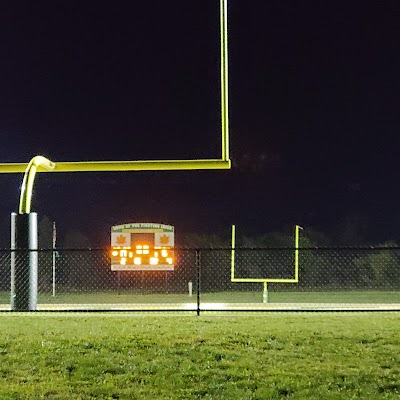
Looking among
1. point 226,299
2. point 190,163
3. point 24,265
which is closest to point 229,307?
point 190,163

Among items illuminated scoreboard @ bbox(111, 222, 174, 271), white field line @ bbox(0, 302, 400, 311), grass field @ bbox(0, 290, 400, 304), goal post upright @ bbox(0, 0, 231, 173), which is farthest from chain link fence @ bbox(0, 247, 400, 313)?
goal post upright @ bbox(0, 0, 231, 173)

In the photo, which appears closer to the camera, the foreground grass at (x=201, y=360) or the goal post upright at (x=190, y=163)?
the foreground grass at (x=201, y=360)

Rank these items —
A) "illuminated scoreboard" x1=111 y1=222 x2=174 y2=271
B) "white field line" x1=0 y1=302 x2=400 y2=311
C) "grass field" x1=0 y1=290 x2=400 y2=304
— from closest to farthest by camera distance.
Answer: "white field line" x1=0 y1=302 x2=400 y2=311 < "illuminated scoreboard" x1=111 y1=222 x2=174 y2=271 < "grass field" x1=0 y1=290 x2=400 y2=304

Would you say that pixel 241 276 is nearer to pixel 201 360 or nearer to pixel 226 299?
pixel 226 299

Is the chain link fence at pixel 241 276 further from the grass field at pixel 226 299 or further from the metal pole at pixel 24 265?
the metal pole at pixel 24 265

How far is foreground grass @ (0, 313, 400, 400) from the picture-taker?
570cm

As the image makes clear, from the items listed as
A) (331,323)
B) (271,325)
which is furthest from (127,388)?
(331,323)

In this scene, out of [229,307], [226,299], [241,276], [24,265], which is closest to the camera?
[24,265]

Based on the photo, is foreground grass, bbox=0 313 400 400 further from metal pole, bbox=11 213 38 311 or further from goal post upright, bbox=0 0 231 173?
goal post upright, bbox=0 0 231 173

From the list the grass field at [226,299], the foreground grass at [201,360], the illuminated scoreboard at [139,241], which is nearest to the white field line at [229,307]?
the foreground grass at [201,360]

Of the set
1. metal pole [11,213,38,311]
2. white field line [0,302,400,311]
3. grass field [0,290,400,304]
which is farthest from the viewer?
grass field [0,290,400,304]

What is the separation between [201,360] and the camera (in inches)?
253

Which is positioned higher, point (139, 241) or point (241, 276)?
point (139, 241)

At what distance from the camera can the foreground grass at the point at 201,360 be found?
18.7ft
